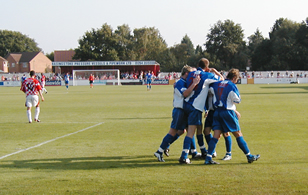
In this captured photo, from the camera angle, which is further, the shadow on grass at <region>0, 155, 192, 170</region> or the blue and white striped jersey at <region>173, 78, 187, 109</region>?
the blue and white striped jersey at <region>173, 78, 187, 109</region>

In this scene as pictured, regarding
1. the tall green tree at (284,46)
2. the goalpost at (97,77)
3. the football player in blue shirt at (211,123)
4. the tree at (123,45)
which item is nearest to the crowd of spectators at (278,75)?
the tall green tree at (284,46)

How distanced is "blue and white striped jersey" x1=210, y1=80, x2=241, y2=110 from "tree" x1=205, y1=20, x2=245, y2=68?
82.3 m

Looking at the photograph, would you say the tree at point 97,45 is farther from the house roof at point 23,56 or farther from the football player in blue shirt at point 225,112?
the football player in blue shirt at point 225,112

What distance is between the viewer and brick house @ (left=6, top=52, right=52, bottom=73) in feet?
387

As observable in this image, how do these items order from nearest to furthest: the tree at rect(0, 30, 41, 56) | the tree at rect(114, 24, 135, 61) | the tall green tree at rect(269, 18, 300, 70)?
1. the tall green tree at rect(269, 18, 300, 70)
2. the tree at rect(114, 24, 135, 61)
3. the tree at rect(0, 30, 41, 56)

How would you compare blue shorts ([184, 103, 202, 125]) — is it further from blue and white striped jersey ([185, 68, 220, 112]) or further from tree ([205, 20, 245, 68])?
tree ([205, 20, 245, 68])

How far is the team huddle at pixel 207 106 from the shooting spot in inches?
263

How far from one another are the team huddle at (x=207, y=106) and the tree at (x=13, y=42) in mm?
137620

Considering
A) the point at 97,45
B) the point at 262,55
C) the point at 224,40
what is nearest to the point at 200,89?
the point at 262,55

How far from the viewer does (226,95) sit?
666 centimetres

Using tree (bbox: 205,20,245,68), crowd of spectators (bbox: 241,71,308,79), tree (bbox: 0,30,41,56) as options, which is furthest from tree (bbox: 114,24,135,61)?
tree (bbox: 0,30,41,56)

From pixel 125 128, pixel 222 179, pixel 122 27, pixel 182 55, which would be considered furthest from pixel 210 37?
pixel 222 179

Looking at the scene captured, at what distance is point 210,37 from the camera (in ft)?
293

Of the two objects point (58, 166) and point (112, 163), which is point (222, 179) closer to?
point (112, 163)
